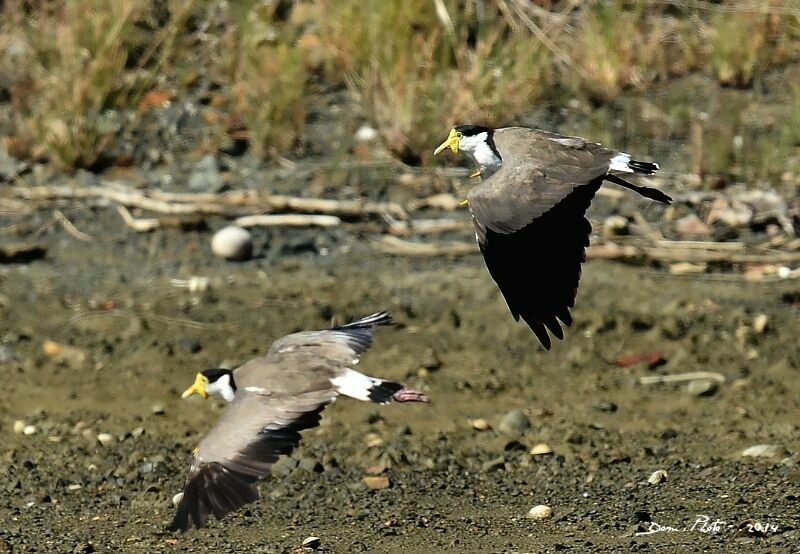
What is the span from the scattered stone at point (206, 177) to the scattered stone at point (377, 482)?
2681 mm

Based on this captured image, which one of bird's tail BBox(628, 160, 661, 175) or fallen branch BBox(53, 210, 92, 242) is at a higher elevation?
bird's tail BBox(628, 160, 661, 175)

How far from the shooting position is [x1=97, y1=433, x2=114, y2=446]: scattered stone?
5625 mm

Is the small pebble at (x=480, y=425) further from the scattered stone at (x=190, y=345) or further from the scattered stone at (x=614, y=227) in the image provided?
the scattered stone at (x=614, y=227)

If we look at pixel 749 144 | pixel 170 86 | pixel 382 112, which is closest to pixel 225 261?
pixel 382 112

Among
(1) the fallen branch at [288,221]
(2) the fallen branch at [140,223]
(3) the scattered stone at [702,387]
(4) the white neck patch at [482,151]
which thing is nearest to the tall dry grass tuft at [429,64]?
(1) the fallen branch at [288,221]

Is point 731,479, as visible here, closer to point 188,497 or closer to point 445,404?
point 445,404

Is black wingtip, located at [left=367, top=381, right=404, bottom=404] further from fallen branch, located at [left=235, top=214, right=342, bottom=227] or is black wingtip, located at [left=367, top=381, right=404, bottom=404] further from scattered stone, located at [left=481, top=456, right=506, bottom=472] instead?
fallen branch, located at [left=235, top=214, right=342, bottom=227]

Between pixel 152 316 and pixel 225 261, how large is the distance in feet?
1.95

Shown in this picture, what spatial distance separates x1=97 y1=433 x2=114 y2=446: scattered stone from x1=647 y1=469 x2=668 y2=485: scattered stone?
6.09ft

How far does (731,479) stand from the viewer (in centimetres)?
507

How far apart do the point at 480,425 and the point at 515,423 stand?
0.12 metres

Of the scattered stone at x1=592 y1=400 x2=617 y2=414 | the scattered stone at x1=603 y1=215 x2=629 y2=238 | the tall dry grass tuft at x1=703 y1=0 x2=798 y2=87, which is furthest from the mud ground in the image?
the tall dry grass tuft at x1=703 y1=0 x2=798 y2=87

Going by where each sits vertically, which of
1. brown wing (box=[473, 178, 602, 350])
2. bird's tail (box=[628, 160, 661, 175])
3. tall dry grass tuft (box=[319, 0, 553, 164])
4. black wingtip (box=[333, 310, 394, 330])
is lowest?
tall dry grass tuft (box=[319, 0, 553, 164])

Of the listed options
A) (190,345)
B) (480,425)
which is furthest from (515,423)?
(190,345)
